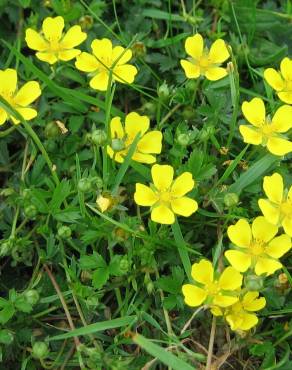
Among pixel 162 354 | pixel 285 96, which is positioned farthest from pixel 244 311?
pixel 285 96

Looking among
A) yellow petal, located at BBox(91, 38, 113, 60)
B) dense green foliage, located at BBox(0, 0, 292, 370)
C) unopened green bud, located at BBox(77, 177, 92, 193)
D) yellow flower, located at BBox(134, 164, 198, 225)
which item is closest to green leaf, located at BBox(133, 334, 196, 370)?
dense green foliage, located at BBox(0, 0, 292, 370)

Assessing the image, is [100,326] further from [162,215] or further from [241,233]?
[241,233]

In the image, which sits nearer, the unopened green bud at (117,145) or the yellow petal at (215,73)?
the unopened green bud at (117,145)

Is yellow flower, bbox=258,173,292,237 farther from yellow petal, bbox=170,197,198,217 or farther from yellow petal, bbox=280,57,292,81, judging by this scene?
yellow petal, bbox=280,57,292,81

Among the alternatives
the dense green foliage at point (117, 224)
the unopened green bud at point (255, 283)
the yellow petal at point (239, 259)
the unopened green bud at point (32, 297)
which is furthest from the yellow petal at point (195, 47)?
the unopened green bud at point (32, 297)

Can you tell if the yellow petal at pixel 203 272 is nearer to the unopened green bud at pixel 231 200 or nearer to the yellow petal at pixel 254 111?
the unopened green bud at pixel 231 200

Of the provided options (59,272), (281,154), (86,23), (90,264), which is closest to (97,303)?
(90,264)
